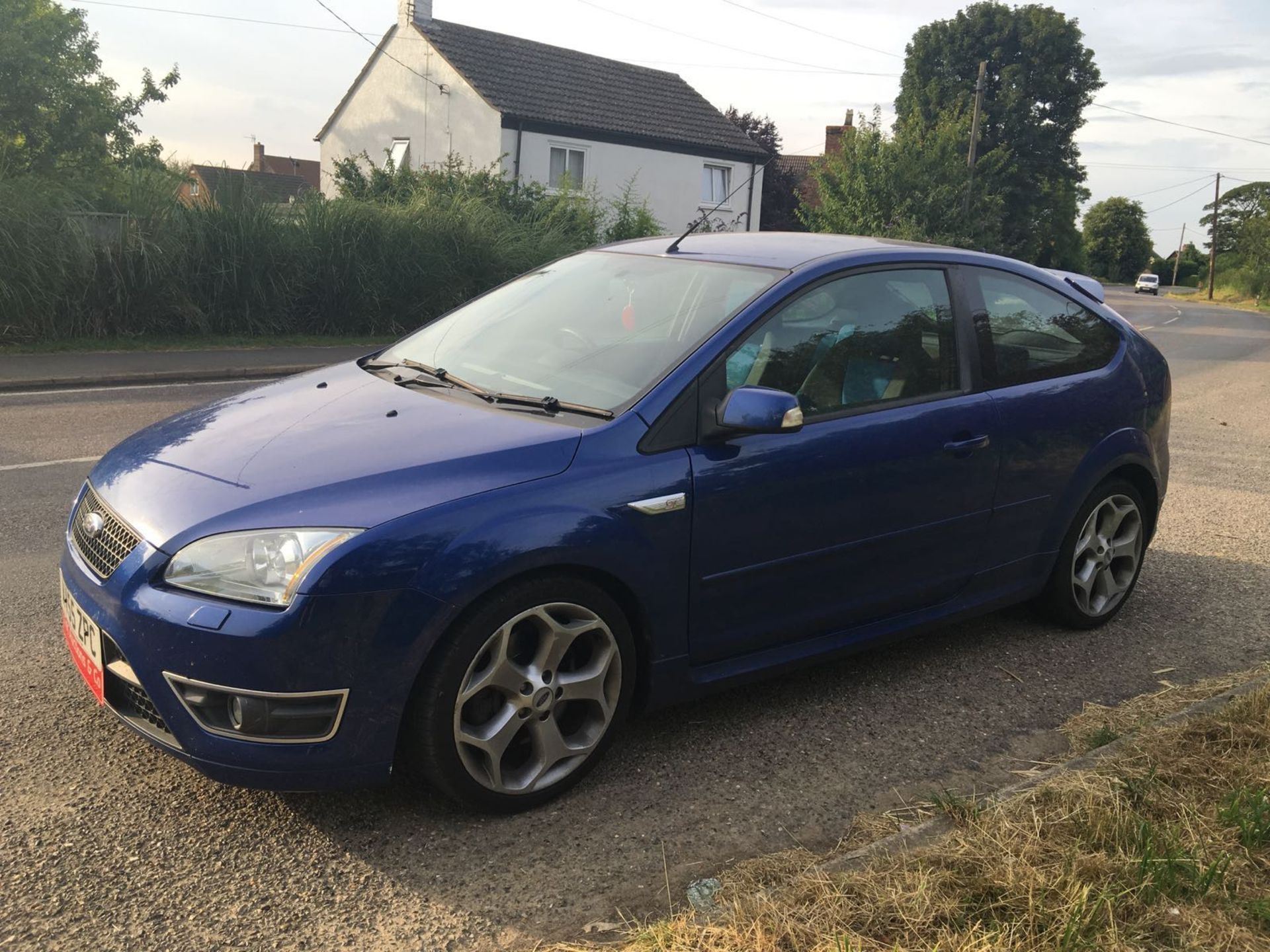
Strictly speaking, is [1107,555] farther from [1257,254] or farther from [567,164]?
[1257,254]

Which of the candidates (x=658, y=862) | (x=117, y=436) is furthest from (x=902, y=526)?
(x=117, y=436)

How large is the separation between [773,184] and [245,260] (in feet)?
104

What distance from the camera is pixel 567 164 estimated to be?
33281 millimetres

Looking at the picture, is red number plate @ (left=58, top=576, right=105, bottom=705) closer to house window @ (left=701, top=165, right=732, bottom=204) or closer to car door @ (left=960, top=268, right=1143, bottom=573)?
car door @ (left=960, top=268, right=1143, bottom=573)

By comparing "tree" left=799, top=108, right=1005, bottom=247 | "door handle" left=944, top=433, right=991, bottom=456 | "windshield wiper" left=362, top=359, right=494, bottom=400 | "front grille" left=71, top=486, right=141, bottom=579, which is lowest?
"front grille" left=71, top=486, right=141, bottom=579

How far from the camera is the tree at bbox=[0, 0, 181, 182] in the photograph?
2698 cm

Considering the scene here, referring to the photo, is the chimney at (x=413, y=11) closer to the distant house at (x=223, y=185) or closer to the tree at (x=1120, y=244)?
the distant house at (x=223, y=185)

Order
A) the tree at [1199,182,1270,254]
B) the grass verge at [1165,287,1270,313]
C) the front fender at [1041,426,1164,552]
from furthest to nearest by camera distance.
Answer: the tree at [1199,182,1270,254] < the grass verge at [1165,287,1270,313] < the front fender at [1041,426,1164,552]

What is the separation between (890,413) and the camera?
12.5 ft

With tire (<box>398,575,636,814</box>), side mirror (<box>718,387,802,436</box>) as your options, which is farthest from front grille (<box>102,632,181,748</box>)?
side mirror (<box>718,387,802,436</box>)

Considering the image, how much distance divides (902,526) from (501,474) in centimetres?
156

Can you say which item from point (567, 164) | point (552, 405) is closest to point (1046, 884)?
point (552, 405)

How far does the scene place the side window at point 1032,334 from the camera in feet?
13.9

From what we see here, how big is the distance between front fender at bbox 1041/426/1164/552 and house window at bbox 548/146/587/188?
1158 inches
